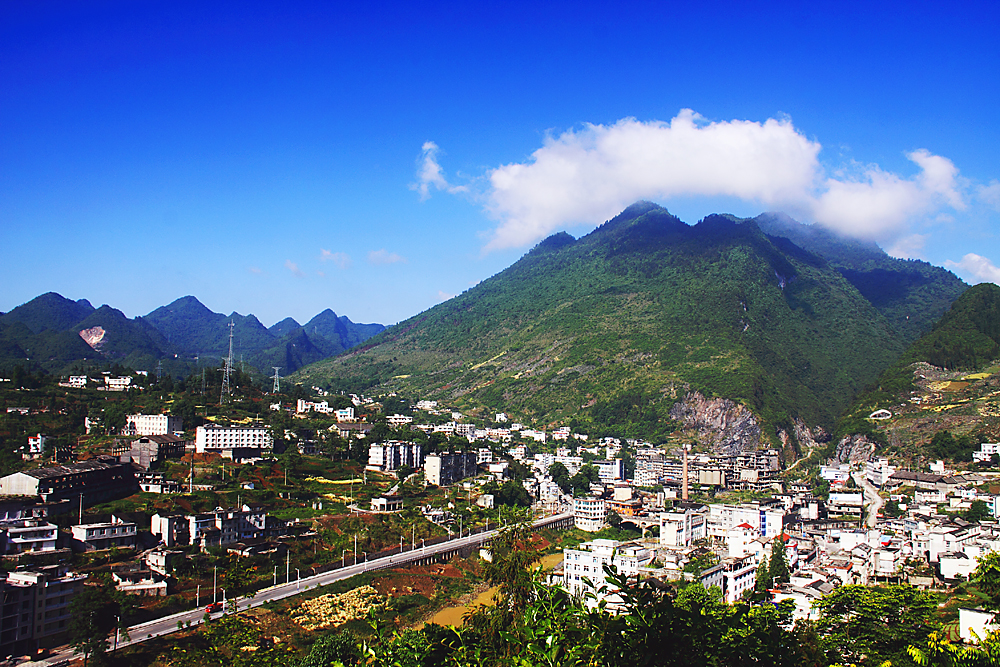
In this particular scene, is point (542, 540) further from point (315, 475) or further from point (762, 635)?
point (762, 635)

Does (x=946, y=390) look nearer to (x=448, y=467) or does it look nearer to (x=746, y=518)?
(x=746, y=518)

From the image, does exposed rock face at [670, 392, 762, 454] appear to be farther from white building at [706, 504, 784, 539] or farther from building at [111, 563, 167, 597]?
building at [111, 563, 167, 597]

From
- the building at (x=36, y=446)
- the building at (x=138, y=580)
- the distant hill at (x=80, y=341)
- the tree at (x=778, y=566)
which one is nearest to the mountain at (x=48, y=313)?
the distant hill at (x=80, y=341)

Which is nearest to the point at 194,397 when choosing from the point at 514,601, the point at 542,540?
the point at 542,540

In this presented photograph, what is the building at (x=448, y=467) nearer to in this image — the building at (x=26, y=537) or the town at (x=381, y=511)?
the town at (x=381, y=511)

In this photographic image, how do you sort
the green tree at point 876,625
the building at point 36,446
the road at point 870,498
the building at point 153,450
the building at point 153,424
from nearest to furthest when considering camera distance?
1. the green tree at point 876,625
2. the building at point 36,446
3. the building at point 153,450
4. the road at point 870,498
5. the building at point 153,424

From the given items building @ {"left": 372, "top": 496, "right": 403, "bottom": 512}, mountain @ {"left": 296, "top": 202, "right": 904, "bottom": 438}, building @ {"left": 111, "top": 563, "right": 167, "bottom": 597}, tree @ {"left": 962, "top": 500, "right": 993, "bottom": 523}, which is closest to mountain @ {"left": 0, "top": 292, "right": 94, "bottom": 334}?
mountain @ {"left": 296, "top": 202, "right": 904, "bottom": 438}
